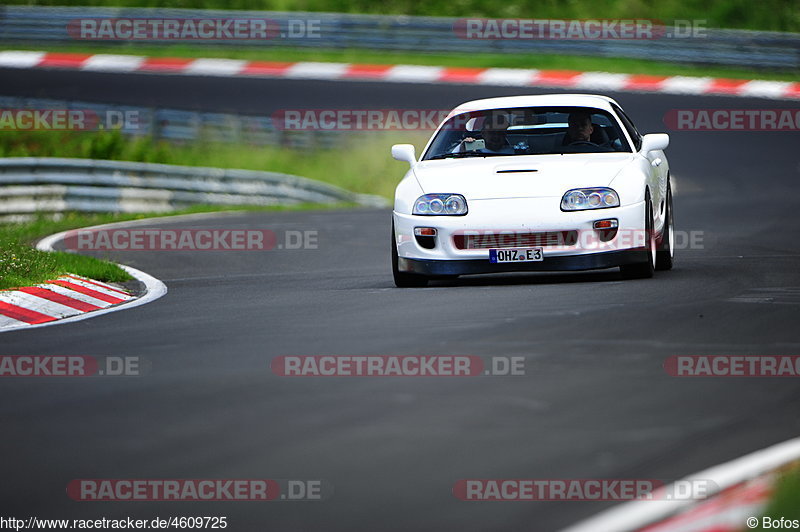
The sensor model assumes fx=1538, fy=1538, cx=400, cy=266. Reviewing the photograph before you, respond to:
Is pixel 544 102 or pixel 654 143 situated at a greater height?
pixel 544 102

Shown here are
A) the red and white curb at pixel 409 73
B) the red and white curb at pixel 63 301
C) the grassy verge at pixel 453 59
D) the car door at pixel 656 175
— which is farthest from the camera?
the grassy verge at pixel 453 59

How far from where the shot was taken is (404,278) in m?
11.1

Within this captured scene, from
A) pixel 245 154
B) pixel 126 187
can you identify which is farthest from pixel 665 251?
pixel 245 154

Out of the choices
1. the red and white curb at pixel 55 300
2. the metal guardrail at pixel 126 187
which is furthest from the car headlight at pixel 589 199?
the metal guardrail at pixel 126 187

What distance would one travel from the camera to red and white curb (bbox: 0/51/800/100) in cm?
2958

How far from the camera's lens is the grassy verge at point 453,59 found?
31469 mm

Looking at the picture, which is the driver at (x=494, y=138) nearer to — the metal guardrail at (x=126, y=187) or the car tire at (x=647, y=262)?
the car tire at (x=647, y=262)

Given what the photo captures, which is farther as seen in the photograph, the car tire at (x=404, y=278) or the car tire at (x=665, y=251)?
the car tire at (x=665, y=251)

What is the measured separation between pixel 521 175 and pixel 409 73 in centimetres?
2136

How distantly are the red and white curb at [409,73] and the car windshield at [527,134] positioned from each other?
17.6 metres

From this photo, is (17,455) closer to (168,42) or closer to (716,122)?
(716,122)

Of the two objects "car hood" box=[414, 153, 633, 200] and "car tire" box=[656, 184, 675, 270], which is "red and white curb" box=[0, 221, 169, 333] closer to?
"car hood" box=[414, 153, 633, 200]

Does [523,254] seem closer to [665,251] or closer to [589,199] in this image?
[589,199]

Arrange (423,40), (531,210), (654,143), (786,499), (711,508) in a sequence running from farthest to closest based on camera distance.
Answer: (423,40)
(654,143)
(531,210)
(786,499)
(711,508)
